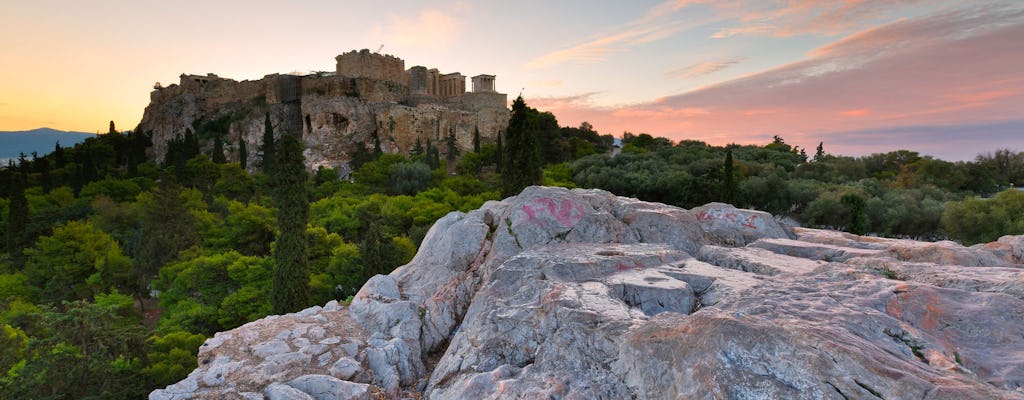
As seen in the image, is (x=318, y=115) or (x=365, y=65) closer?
(x=318, y=115)

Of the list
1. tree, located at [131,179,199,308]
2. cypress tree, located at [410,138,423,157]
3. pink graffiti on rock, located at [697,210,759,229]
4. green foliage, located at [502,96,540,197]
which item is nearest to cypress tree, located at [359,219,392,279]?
green foliage, located at [502,96,540,197]

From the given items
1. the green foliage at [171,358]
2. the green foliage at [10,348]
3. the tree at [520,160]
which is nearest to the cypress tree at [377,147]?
the tree at [520,160]

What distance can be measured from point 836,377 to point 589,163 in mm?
40533

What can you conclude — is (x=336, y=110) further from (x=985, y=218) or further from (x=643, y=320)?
(x=985, y=218)

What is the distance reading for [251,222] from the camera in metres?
25.3

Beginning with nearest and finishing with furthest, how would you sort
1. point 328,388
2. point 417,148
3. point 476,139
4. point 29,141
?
1. point 328,388
2. point 476,139
3. point 417,148
4. point 29,141

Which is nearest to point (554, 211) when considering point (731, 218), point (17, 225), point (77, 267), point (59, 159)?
point (731, 218)

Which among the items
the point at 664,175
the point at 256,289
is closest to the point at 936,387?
the point at 256,289

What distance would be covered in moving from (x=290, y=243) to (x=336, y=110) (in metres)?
44.6

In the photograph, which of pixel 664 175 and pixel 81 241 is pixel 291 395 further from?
pixel 664 175

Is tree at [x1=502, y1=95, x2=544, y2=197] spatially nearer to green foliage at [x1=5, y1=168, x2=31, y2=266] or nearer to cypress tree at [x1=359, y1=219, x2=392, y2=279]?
cypress tree at [x1=359, y1=219, x2=392, y2=279]

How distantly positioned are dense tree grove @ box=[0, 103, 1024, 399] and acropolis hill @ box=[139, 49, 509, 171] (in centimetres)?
729

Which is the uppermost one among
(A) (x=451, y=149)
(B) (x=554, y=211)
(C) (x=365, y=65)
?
(C) (x=365, y=65)

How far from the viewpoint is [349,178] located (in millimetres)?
50000
